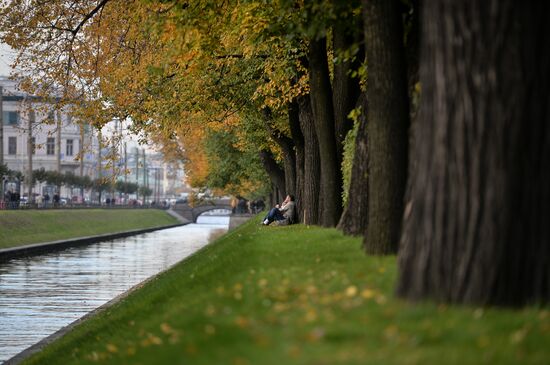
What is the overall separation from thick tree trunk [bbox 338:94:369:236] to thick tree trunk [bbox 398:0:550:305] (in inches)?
319

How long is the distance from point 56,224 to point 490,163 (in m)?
63.5

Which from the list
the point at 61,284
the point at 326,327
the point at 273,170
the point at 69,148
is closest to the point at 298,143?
the point at 61,284

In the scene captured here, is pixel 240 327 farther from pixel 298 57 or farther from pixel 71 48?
pixel 298 57

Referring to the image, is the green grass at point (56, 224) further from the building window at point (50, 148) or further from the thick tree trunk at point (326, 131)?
the building window at point (50, 148)

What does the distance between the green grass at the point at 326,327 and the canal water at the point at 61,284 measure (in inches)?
345

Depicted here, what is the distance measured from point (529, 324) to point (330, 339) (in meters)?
1.49

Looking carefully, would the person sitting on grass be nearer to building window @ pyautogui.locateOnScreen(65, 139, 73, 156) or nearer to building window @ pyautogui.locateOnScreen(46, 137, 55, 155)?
building window @ pyautogui.locateOnScreen(46, 137, 55, 155)

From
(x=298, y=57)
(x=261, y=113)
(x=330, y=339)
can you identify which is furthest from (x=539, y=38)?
(x=261, y=113)

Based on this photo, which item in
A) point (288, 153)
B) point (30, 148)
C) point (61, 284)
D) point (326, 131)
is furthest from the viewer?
point (30, 148)

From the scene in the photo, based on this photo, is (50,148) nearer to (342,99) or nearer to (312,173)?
(312,173)

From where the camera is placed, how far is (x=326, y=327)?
8.29 metres

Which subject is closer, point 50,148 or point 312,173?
point 312,173

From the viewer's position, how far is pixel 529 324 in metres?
8.16

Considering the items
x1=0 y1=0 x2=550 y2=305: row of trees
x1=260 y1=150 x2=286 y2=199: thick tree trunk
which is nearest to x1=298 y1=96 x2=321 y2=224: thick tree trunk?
x1=0 y1=0 x2=550 y2=305: row of trees
